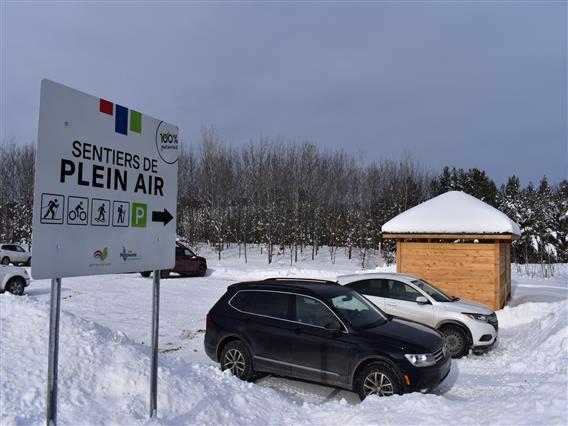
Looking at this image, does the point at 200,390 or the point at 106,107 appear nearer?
the point at 106,107

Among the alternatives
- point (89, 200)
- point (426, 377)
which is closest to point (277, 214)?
point (426, 377)

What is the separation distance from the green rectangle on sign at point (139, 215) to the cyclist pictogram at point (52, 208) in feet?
2.56

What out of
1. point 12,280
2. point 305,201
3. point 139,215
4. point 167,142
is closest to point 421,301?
point 167,142

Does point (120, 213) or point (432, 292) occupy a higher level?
point (120, 213)

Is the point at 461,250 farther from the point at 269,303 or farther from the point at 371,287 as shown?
the point at 269,303

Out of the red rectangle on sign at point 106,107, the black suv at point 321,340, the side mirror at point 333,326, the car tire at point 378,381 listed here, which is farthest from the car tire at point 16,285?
the red rectangle on sign at point 106,107

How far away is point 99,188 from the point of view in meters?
3.69

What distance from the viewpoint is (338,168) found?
43312 millimetres

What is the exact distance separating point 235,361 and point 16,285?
11.8 m

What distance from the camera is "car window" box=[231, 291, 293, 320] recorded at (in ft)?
24.1

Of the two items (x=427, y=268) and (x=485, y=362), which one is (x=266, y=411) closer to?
(x=485, y=362)

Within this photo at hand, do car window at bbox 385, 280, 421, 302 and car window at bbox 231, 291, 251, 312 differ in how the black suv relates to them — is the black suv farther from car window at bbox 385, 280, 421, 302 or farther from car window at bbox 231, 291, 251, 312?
car window at bbox 385, 280, 421, 302

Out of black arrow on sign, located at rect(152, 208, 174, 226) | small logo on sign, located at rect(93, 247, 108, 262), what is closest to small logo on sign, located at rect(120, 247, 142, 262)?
small logo on sign, located at rect(93, 247, 108, 262)

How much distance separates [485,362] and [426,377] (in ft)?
11.2
